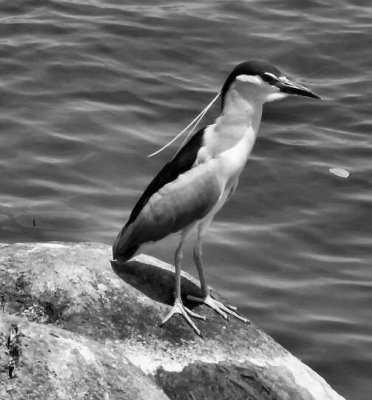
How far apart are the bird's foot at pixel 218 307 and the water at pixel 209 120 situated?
1.97 meters

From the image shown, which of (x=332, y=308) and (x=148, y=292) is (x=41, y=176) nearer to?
(x=332, y=308)

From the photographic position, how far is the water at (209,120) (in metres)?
11.4

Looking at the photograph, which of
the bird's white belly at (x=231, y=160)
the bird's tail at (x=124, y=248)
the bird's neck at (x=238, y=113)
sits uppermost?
the bird's neck at (x=238, y=113)

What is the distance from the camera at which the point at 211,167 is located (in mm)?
7809

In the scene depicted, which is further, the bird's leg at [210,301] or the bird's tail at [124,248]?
the bird's leg at [210,301]

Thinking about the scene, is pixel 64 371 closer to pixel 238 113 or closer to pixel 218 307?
pixel 218 307

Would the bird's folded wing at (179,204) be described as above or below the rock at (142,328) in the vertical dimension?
above

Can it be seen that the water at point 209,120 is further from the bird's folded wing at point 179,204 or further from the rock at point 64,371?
the rock at point 64,371

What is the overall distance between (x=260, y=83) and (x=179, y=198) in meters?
0.87

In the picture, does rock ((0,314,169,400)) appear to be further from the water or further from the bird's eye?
the water

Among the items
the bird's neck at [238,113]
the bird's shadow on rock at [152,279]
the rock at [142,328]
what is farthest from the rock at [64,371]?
the bird's neck at [238,113]

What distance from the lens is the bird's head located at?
25.3 ft

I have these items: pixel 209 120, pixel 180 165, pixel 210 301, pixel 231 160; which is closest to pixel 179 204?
pixel 180 165

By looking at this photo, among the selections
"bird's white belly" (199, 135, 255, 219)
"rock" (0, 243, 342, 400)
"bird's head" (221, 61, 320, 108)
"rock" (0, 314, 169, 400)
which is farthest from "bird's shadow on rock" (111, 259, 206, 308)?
"rock" (0, 314, 169, 400)
